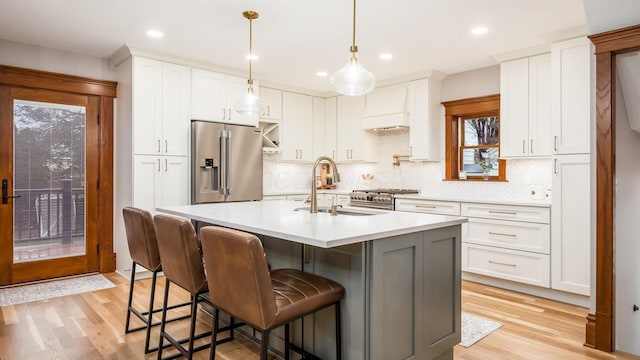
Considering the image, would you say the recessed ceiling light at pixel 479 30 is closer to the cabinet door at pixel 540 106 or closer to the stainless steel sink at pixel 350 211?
the cabinet door at pixel 540 106

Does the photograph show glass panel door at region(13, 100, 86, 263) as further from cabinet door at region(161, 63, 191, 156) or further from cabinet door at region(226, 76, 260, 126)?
cabinet door at region(226, 76, 260, 126)

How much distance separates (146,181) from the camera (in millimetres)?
4312

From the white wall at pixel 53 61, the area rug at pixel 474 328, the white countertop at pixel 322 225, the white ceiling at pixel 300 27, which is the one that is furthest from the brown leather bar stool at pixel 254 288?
the white wall at pixel 53 61

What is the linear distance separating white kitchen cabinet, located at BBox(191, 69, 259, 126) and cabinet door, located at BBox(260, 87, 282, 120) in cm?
51

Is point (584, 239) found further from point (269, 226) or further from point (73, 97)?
point (73, 97)

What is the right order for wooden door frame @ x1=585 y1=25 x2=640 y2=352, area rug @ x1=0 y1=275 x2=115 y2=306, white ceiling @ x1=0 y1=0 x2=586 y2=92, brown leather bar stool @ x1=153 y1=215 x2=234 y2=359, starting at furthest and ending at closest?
area rug @ x1=0 y1=275 x2=115 y2=306 < white ceiling @ x1=0 y1=0 x2=586 y2=92 < wooden door frame @ x1=585 y1=25 x2=640 y2=352 < brown leather bar stool @ x1=153 y1=215 x2=234 y2=359

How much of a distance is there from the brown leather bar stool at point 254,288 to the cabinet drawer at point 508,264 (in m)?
2.72

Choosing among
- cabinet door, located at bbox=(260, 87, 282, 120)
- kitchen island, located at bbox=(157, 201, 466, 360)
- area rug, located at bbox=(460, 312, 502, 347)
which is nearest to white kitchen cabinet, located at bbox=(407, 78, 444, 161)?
cabinet door, located at bbox=(260, 87, 282, 120)

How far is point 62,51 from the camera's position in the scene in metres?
4.36

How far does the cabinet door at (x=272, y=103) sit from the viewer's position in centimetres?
566

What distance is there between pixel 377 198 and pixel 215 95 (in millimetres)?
2442

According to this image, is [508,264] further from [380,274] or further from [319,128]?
[319,128]

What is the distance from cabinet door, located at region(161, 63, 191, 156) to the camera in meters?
4.46

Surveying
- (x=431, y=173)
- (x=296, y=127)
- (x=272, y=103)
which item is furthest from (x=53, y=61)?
(x=431, y=173)
